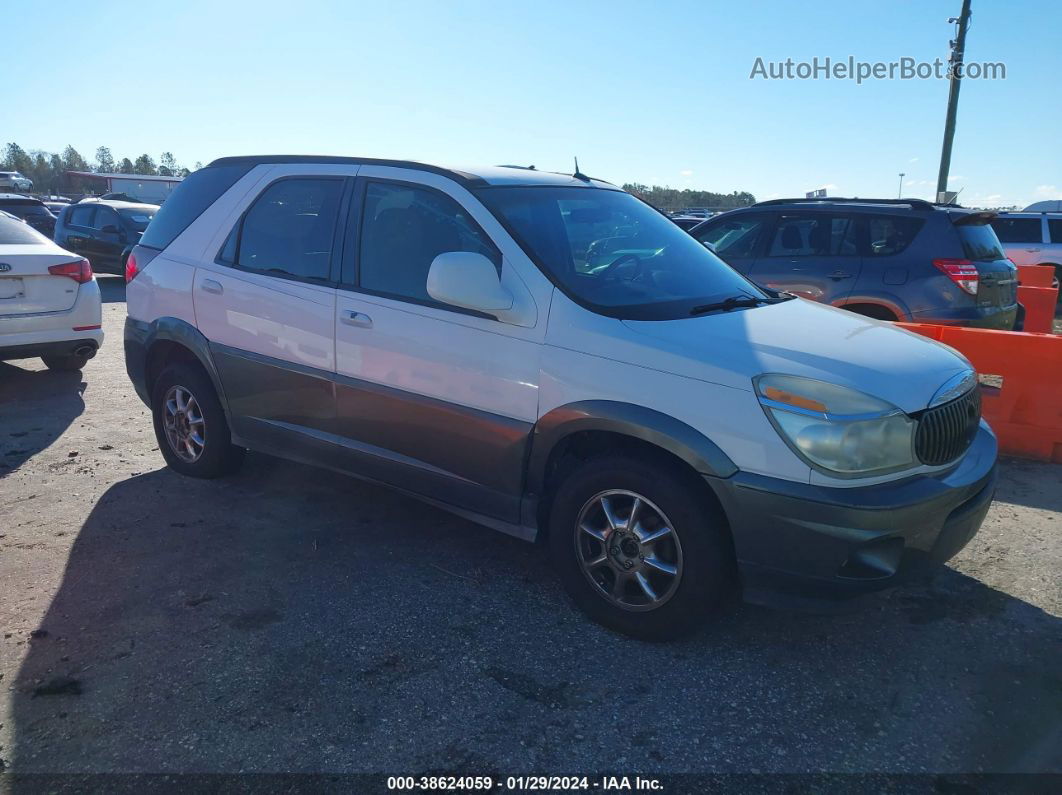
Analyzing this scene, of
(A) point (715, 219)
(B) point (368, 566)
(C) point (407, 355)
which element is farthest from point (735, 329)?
(A) point (715, 219)

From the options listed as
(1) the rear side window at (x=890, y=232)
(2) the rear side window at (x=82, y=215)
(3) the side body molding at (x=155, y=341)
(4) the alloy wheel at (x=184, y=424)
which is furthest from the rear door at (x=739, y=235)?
(2) the rear side window at (x=82, y=215)

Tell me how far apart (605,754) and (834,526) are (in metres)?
1.11

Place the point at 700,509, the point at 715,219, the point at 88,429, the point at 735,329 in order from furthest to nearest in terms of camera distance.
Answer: the point at 715,219 < the point at 88,429 < the point at 735,329 < the point at 700,509

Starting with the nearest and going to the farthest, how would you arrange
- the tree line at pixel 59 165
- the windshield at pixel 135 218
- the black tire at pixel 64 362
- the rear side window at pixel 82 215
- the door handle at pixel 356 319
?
the door handle at pixel 356 319, the black tire at pixel 64 362, the windshield at pixel 135 218, the rear side window at pixel 82 215, the tree line at pixel 59 165

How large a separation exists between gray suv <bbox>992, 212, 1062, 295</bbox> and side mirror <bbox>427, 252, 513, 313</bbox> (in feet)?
48.3

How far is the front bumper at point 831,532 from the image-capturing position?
110 inches

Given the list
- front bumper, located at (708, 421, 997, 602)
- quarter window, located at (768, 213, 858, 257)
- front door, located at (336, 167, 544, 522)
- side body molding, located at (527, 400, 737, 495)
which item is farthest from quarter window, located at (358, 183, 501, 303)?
quarter window, located at (768, 213, 858, 257)

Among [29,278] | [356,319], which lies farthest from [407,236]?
[29,278]

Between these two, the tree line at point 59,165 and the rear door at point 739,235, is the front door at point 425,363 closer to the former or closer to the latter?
the rear door at point 739,235

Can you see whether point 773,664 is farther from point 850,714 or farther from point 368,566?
point 368,566

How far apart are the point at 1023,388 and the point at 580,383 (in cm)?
403

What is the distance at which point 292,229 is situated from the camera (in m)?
4.30

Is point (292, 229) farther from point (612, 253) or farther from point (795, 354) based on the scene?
point (795, 354)

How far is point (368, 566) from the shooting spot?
392 centimetres
